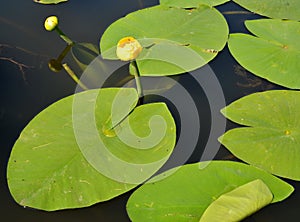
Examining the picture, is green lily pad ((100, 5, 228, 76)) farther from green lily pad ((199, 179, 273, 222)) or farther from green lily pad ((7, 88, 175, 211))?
green lily pad ((199, 179, 273, 222))

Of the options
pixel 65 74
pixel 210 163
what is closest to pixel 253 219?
pixel 210 163

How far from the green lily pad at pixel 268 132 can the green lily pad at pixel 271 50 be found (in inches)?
4.2

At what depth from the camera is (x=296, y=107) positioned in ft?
5.10

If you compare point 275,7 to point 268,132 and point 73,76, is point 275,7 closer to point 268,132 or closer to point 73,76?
point 268,132

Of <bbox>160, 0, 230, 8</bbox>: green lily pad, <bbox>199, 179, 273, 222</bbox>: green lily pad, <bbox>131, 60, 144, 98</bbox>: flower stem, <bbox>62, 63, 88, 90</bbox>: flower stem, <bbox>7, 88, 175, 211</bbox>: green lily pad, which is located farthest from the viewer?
<bbox>160, 0, 230, 8</bbox>: green lily pad

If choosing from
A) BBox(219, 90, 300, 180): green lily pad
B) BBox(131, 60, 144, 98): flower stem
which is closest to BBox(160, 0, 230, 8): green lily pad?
BBox(131, 60, 144, 98): flower stem

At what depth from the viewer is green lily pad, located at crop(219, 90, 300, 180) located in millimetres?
1398

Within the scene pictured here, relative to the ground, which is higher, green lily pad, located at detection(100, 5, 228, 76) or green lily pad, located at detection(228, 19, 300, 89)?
green lily pad, located at detection(100, 5, 228, 76)

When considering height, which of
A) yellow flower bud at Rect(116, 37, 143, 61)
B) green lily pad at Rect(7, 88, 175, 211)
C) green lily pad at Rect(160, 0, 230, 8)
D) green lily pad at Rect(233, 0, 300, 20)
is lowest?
green lily pad at Rect(7, 88, 175, 211)

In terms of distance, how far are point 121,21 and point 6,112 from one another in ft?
2.06

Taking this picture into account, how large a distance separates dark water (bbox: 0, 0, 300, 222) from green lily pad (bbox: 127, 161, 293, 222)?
7 cm

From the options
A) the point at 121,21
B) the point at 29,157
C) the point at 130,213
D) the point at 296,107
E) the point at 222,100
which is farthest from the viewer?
the point at 121,21

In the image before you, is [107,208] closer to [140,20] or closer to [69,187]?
[69,187]

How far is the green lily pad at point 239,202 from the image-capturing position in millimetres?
1185
